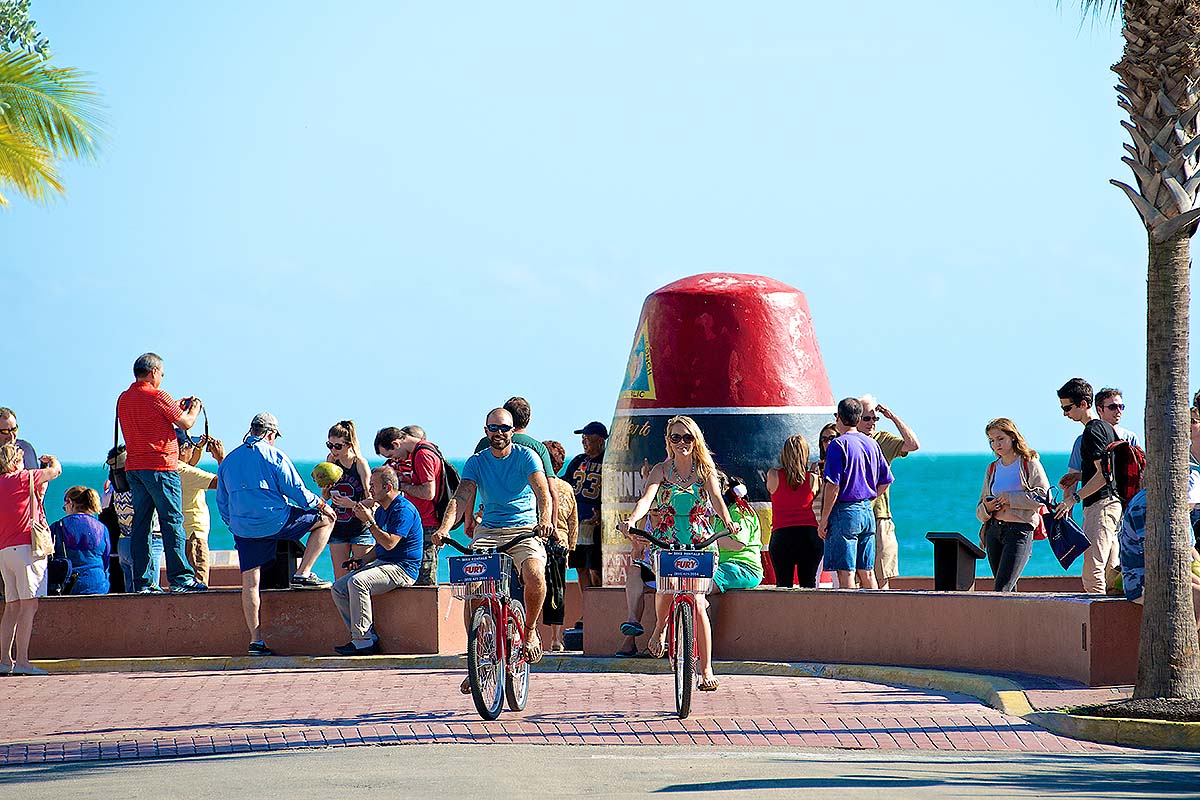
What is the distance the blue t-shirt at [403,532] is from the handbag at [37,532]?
7.66 ft

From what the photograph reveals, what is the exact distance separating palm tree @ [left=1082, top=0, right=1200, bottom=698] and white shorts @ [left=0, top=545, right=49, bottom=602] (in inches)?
302

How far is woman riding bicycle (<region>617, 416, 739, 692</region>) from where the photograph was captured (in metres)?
12.2

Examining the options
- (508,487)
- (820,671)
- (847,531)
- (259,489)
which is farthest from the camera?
(259,489)

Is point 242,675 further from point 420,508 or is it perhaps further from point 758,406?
point 758,406

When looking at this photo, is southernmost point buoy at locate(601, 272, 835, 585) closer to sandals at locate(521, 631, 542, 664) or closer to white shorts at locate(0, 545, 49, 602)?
white shorts at locate(0, 545, 49, 602)

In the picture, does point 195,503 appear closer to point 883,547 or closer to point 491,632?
point 883,547

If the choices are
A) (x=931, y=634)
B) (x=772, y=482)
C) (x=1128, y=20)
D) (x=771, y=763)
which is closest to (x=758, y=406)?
(x=772, y=482)

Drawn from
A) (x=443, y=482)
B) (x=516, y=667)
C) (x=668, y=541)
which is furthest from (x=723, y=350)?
(x=516, y=667)

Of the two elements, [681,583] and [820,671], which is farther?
[820,671]

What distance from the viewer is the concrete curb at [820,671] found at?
34.0ft

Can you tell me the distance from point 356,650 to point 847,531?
3.67m

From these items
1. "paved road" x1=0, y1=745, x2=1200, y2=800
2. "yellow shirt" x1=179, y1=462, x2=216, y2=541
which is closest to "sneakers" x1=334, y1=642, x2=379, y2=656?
"yellow shirt" x1=179, y1=462, x2=216, y2=541

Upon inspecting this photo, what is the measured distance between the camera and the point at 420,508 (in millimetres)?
15852

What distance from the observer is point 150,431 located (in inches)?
604
